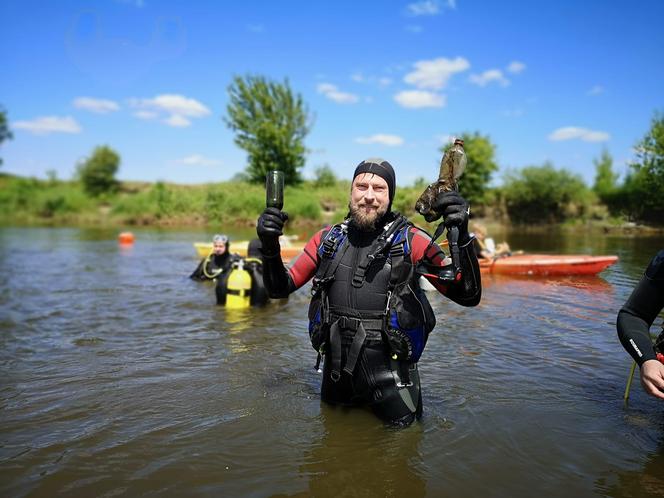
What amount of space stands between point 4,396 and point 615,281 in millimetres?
11636

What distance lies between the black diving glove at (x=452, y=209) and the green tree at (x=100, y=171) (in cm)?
5234

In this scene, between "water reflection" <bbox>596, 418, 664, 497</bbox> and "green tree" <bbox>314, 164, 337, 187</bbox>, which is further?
"green tree" <bbox>314, 164, 337, 187</bbox>

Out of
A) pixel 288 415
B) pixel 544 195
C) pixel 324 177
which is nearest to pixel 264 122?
pixel 324 177

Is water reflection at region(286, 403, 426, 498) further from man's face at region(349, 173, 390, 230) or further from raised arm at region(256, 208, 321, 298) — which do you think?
man's face at region(349, 173, 390, 230)

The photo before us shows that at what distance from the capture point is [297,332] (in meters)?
6.95

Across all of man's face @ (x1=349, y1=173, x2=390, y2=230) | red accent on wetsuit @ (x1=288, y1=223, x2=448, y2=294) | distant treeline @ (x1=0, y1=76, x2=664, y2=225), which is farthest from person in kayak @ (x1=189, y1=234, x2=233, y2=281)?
distant treeline @ (x1=0, y1=76, x2=664, y2=225)

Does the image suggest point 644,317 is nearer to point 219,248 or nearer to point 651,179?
point 219,248

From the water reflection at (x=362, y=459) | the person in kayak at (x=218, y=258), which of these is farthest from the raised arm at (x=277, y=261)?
the person in kayak at (x=218, y=258)

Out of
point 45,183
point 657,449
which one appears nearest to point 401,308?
point 657,449

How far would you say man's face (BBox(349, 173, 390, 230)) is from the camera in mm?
3251

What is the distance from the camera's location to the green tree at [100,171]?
50.5 m

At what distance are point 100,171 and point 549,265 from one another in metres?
48.5

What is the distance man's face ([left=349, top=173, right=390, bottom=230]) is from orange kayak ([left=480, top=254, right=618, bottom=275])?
9713mm

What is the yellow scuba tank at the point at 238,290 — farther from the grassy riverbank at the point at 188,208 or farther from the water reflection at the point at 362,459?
the grassy riverbank at the point at 188,208
